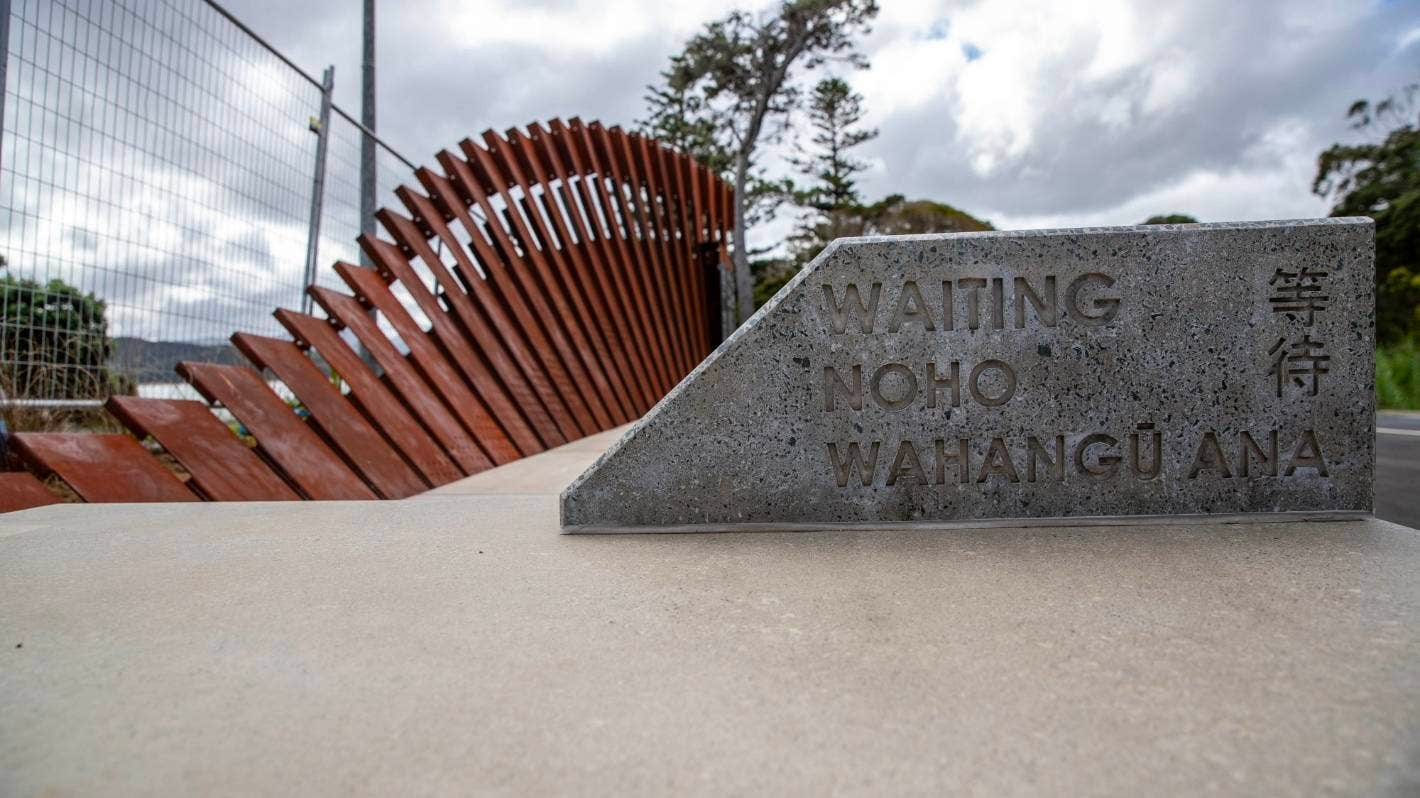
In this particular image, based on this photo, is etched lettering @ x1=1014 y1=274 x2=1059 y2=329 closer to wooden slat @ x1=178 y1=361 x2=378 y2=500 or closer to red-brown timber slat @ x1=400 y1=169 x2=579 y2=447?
wooden slat @ x1=178 y1=361 x2=378 y2=500

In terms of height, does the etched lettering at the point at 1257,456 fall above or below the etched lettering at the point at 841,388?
below

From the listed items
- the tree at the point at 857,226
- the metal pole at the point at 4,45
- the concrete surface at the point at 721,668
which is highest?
the tree at the point at 857,226

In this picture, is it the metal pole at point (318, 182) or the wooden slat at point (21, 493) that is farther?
the metal pole at point (318, 182)

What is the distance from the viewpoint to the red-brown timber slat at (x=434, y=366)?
4.04 metres

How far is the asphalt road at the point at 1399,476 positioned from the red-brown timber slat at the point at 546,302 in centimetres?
482

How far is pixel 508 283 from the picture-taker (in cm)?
518

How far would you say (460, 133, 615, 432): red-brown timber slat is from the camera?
206 inches

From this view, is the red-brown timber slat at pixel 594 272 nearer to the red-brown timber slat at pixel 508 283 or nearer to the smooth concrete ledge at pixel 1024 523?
the red-brown timber slat at pixel 508 283

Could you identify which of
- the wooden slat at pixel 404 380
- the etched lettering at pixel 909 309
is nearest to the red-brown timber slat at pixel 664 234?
the wooden slat at pixel 404 380

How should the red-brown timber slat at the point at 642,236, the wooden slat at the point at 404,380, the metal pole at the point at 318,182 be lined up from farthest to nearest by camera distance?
the red-brown timber slat at the point at 642,236, the metal pole at the point at 318,182, the wooden slat at the point at 404,380

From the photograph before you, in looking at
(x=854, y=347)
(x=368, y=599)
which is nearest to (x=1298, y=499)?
(x=854, y=347)

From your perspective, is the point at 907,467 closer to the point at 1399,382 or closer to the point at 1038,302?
the point at 1038,302

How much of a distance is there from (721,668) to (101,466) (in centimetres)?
297

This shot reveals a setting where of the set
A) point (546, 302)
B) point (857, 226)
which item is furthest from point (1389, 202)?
point (546, 302)
